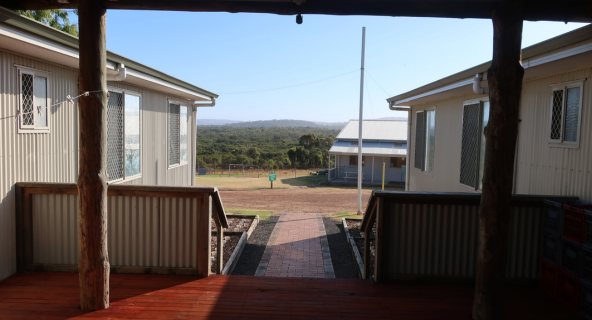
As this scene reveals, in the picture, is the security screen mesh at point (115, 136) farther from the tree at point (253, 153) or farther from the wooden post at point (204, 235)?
the tree at point (253, 153)

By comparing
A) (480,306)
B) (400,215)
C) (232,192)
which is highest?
(400,215)

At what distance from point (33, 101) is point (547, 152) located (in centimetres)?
665

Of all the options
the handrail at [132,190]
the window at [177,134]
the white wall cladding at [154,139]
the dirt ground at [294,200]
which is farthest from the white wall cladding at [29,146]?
the dirt ground at [294,200]

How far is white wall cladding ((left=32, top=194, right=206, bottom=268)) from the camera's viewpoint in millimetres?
4664

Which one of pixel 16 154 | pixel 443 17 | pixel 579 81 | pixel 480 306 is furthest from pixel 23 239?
pixel 579 81

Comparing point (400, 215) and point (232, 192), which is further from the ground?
point (400, 215)

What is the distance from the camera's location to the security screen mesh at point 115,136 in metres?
7.09

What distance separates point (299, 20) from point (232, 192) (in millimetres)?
17806

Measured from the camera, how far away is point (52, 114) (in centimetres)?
553

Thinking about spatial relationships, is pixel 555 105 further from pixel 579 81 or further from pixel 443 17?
pixel 443 17

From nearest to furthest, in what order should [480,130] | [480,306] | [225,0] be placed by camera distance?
[480,306]
[225,0]
[480,130]

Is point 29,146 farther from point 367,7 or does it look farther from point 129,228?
point 367,7

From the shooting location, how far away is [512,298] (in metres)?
4.29

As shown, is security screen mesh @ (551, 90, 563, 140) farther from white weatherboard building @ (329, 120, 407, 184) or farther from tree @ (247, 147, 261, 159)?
tree @ (247, 147, 261, 159)
